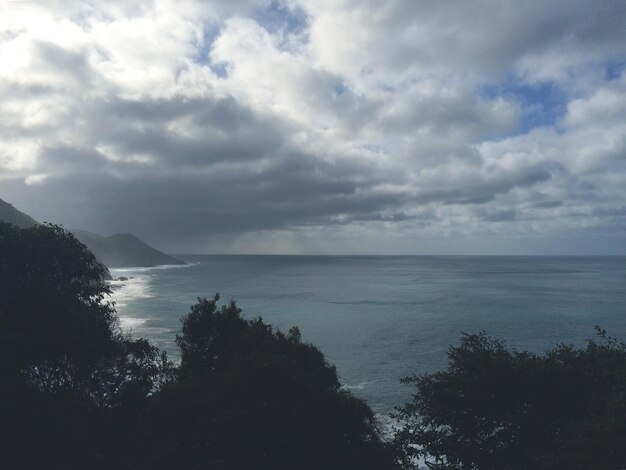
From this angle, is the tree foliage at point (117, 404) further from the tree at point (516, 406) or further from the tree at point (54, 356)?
the tree at point (516, 406)

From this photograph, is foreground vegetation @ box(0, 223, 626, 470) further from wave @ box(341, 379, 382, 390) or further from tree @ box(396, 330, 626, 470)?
wave @ box(341, 379, 382, 390)

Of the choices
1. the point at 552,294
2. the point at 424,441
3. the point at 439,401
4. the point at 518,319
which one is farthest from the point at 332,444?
the point at 552,294

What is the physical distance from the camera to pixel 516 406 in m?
23.4

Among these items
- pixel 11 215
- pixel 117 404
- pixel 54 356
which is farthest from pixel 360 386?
pixel 11 215

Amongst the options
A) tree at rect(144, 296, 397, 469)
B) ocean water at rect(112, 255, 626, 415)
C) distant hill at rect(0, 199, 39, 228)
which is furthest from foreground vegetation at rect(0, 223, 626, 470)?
distant hill at rect(0, 199, 39, 228)

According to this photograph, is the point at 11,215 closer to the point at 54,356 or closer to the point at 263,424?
the point at 54,356

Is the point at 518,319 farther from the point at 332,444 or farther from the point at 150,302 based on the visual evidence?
the point at 150,302

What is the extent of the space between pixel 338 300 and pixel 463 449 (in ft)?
381

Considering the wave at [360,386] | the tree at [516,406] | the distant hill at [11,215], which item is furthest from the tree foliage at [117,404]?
the distant hill at [11,215]

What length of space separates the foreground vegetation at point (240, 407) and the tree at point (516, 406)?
73 millimetres

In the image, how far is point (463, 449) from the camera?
21.2m

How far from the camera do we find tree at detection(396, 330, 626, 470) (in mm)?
19719

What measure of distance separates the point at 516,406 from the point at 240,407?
16.3 metres

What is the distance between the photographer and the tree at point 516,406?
19.7 metres
